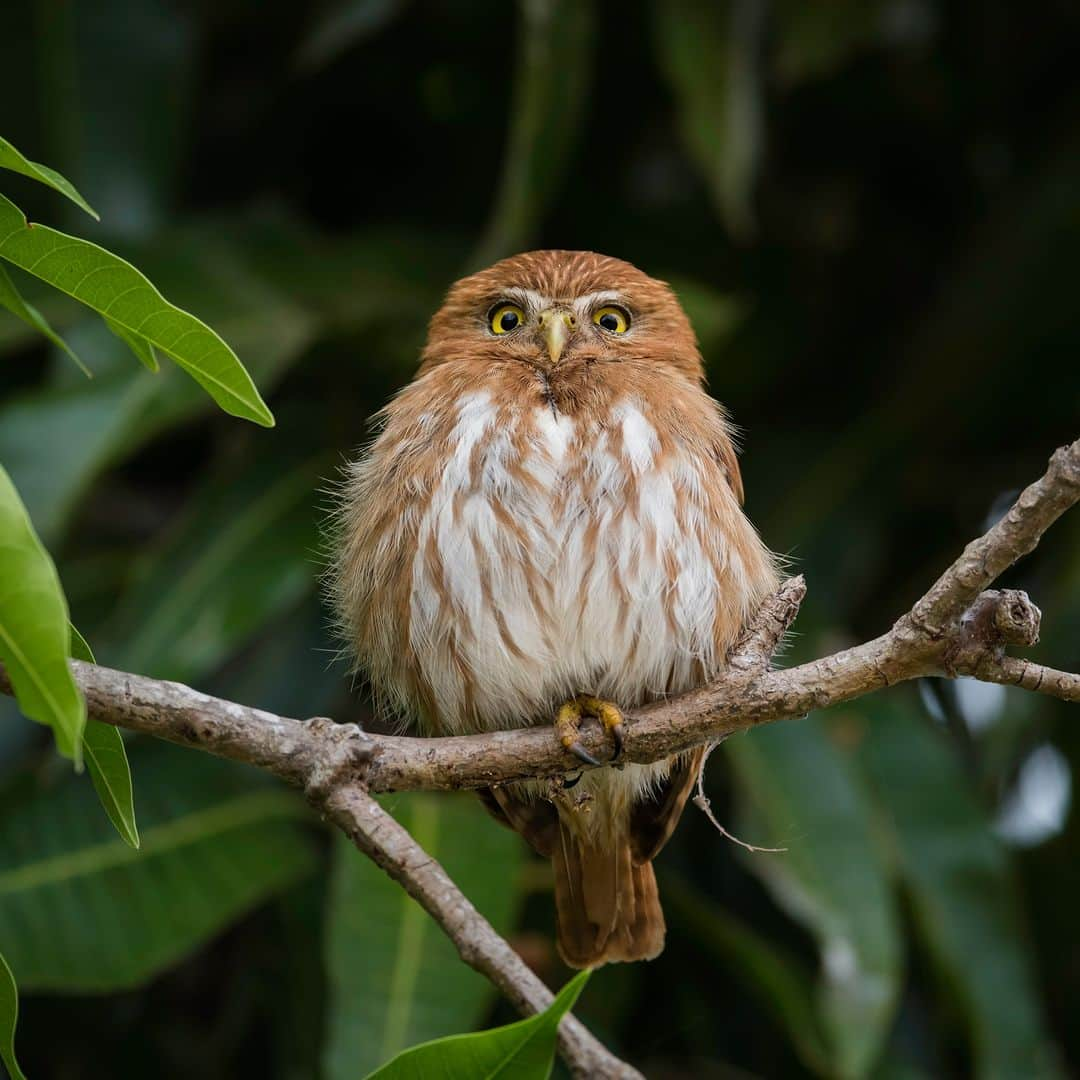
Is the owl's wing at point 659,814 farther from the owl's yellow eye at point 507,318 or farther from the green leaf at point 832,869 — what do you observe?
the owl's yellow eye at point 507,318

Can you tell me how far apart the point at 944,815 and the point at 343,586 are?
2.12 m

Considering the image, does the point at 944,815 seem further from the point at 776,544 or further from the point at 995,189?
the point at 995,189

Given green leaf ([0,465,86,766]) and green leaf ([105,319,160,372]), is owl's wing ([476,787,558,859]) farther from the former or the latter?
green leaf ([0,465,86,766])

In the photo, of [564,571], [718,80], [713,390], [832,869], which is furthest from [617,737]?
[713,390]

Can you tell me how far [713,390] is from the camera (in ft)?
17.5

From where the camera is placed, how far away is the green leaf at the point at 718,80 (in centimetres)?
458

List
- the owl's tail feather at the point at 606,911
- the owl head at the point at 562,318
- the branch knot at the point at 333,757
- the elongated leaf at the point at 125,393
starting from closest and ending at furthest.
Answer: the branch knot at the point at 333,757, the owl's tail feather at the point at 606,911, the owl head at the point at 562,318, the elongated leaf at the point at 125,393

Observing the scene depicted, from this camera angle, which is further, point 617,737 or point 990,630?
point 617,737

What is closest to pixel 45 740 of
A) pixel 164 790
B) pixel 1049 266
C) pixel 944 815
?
pixel 164 790

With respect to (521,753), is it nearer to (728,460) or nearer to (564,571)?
(564,571)

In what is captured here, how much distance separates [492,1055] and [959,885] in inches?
105

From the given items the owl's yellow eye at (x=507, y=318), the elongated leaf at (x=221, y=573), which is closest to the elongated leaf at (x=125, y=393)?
the elongated leaf at (x=221, y=573)

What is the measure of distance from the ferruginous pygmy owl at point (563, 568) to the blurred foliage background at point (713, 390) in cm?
70

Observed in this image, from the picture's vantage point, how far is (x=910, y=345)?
5.57 meters
